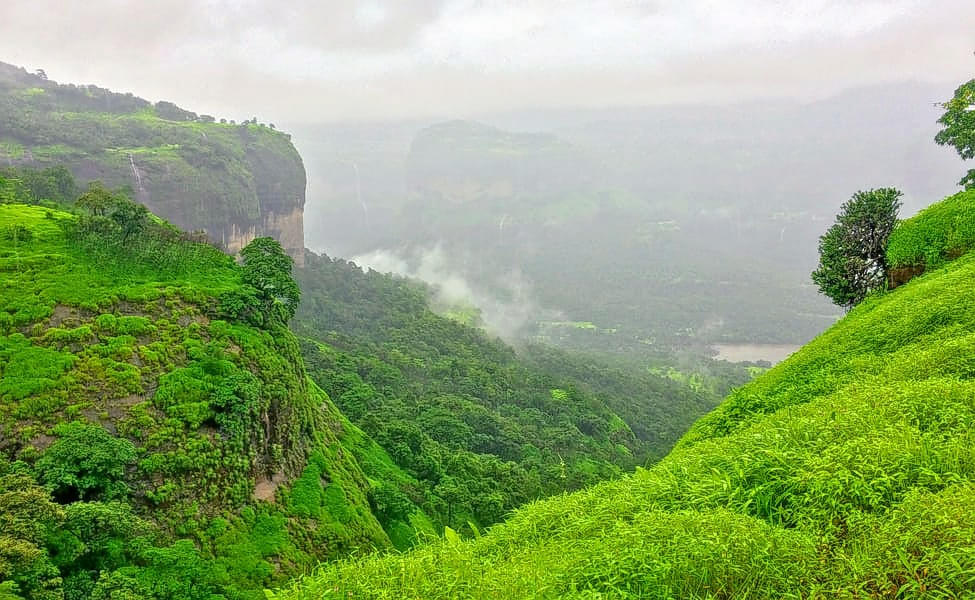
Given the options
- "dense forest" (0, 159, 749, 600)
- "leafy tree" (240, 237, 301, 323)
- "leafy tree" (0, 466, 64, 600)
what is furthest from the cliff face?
"leafy tree" (0, 466, 64, 600)

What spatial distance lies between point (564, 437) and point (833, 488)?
154 ft

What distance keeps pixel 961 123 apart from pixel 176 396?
99.2 ft

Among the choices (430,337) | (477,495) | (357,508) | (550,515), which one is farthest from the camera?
(430,337)

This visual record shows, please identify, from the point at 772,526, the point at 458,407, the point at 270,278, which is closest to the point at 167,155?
the point at 458,407

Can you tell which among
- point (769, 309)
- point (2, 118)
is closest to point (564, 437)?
point (2, 118)

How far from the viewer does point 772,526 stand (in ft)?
17.0

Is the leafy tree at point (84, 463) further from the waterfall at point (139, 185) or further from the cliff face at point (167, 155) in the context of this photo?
the waterfall at point (139, 185)

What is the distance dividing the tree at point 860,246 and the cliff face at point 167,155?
70808 mm

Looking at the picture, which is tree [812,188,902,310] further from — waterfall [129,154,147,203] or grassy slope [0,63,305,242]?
waterfall [129,154,147,203]

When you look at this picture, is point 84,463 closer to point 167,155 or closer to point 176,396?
point 176,396

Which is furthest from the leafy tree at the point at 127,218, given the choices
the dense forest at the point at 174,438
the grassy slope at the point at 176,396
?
the grassy slope at the point at 176,396

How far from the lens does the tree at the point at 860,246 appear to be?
63.3ft

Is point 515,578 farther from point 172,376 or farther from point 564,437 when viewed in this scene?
point 564,437

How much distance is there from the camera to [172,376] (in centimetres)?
1700
